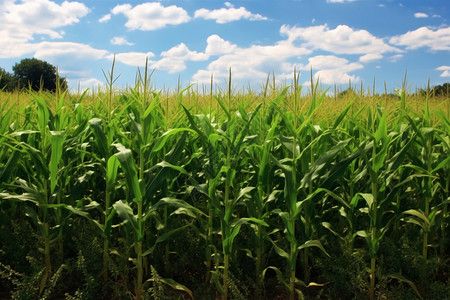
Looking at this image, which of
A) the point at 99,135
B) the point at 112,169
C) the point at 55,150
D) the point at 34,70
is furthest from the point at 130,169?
the point at 34,70

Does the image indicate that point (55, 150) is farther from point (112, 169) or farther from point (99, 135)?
point (112, 169)

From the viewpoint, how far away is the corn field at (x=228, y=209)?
330cm

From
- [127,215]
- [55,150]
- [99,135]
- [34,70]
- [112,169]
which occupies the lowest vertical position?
[127,215]

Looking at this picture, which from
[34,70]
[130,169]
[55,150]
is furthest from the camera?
[34,70]

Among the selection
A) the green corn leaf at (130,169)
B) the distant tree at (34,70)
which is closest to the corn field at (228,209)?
the green corn leaf at (130,169)

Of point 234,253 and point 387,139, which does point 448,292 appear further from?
point 234,253

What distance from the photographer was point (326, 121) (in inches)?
178

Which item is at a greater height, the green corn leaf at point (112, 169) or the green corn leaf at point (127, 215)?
the green corn leaf at point (112, 169)

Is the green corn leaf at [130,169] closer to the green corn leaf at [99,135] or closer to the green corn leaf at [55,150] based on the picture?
the green corn leaf at [99,135]

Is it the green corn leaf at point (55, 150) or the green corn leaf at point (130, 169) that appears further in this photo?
the green corn leaf at point (55, 150)

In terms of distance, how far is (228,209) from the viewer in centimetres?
321

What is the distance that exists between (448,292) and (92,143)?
3.80 metres

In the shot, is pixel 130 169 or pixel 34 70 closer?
pixel 130 169

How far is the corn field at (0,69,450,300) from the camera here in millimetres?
3301
